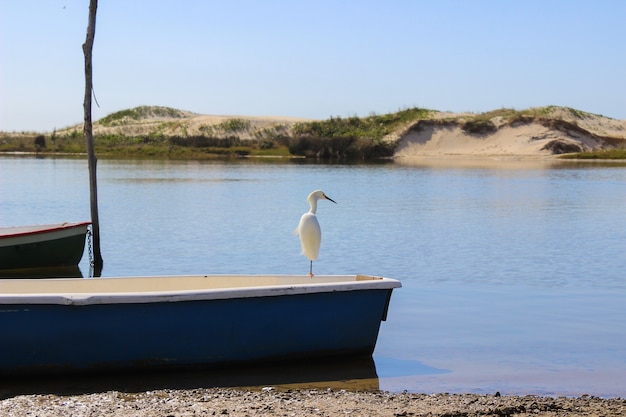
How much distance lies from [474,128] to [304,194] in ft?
145

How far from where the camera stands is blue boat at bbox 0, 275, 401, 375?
8312mm

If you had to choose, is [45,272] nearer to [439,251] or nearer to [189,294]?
[439,251]

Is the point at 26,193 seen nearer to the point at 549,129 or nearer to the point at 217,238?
the point at 217,238

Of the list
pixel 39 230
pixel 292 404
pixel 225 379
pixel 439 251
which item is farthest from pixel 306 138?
pixel 292 404

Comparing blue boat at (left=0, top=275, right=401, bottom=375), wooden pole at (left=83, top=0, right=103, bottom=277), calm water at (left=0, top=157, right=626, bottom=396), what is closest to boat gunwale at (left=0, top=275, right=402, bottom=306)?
blue boat at (left=0, top=275, right=401, bottom=375)

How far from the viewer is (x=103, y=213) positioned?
2522 centimetres

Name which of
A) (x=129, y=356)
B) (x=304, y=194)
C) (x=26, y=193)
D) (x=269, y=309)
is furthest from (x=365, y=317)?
(x=26, y=193)

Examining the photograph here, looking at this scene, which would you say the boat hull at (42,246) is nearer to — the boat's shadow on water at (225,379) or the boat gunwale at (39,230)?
the boat gunwale at (39,230)

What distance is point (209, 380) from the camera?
8.61 meters

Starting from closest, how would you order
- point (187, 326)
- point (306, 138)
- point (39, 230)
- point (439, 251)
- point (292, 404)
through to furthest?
point (292, 404) → point (187, 326) → point (39, 230) → point (439, 251) → point (306, 138)

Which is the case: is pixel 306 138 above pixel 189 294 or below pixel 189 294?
above

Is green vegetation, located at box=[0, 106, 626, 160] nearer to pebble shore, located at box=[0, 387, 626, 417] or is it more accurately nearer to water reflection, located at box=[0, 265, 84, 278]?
water reflection, located at box=[0, 265, 84, 278]

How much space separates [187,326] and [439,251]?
10.0 meters

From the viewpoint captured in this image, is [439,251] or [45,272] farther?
[439,251]
